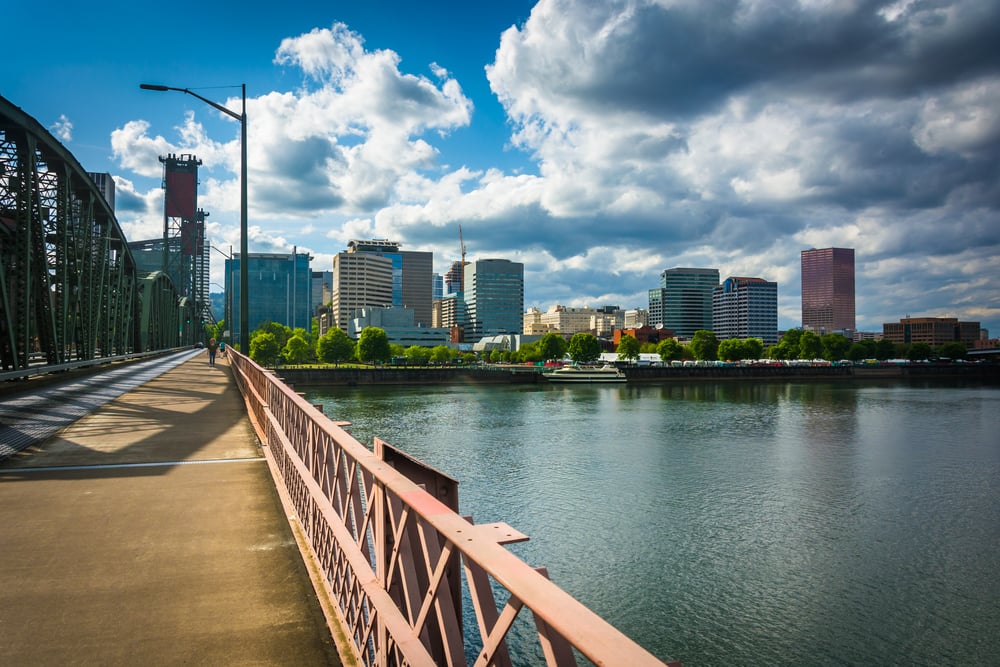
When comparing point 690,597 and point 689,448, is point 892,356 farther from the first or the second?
point 690,597

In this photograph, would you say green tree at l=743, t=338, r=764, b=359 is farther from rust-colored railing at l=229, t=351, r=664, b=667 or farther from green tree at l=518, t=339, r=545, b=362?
rust-colored railing at l=229, t=351, r=664, b=667

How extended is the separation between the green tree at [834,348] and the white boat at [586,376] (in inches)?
3735

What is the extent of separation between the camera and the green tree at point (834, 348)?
179975mm

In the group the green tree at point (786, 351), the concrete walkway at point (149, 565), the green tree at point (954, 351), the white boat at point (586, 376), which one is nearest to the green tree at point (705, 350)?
the green tree at point (786, 351)

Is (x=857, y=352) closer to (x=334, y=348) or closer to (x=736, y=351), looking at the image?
(x=736, y=351)

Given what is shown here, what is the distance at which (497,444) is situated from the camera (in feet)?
125

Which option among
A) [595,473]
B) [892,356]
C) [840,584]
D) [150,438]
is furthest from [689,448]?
[892,356]

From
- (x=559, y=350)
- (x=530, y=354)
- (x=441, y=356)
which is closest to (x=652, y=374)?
(x=559, y=350)

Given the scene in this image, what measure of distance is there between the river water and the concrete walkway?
31.6ft

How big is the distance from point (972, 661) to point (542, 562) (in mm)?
9706

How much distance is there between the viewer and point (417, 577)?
145 inches

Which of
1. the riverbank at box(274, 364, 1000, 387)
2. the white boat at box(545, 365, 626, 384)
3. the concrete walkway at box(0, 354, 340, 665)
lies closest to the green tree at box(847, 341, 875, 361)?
the riverbank at box(274, 364, 1000, 387)

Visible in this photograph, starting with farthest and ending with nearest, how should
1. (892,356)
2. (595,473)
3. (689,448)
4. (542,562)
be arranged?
(892,356) < (689,448) < (595,473) < (542,562)

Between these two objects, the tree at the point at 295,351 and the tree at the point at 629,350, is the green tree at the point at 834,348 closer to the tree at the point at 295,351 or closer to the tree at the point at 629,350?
the tree at the point at 629,350
